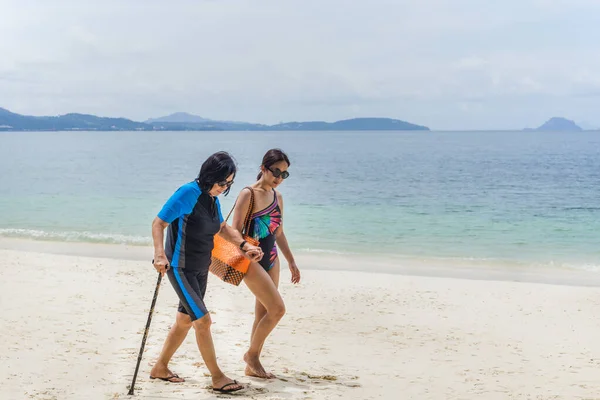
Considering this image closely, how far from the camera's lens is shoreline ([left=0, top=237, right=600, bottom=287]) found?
13.7 m

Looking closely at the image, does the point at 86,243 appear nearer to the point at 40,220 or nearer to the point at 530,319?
the point at 40,220

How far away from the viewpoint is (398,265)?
15281 millimetres

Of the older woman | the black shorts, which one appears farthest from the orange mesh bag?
the black shorts

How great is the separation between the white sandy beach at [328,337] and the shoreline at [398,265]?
1.78 metres

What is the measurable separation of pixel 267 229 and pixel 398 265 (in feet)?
32.3

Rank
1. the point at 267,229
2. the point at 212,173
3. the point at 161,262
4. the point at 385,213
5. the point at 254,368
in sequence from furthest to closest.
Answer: the point at 385,213 < the point at 254,368 < the point at 267,229 < the point at 212,173 < the point at 161,262

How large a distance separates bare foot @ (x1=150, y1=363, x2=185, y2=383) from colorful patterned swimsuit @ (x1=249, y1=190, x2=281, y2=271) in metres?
1.10

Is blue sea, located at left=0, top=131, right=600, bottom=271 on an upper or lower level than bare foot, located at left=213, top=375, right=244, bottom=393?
lower

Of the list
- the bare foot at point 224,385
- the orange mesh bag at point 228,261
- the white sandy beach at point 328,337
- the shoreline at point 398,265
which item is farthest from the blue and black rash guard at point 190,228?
the shoreline at point 398,265

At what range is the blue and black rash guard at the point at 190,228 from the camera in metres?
4.96

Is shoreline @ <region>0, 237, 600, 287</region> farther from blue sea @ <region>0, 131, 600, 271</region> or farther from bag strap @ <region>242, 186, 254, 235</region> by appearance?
bag strap @ <region>242, 186, 254, 235</region>

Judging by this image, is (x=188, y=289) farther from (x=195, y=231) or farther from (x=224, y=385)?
(x=224, y=385)

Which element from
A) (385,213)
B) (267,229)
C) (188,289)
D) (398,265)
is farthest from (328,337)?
(385,213)

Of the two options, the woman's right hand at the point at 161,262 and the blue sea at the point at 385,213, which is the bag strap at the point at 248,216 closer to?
the woman's right hand at the point at 161,262
